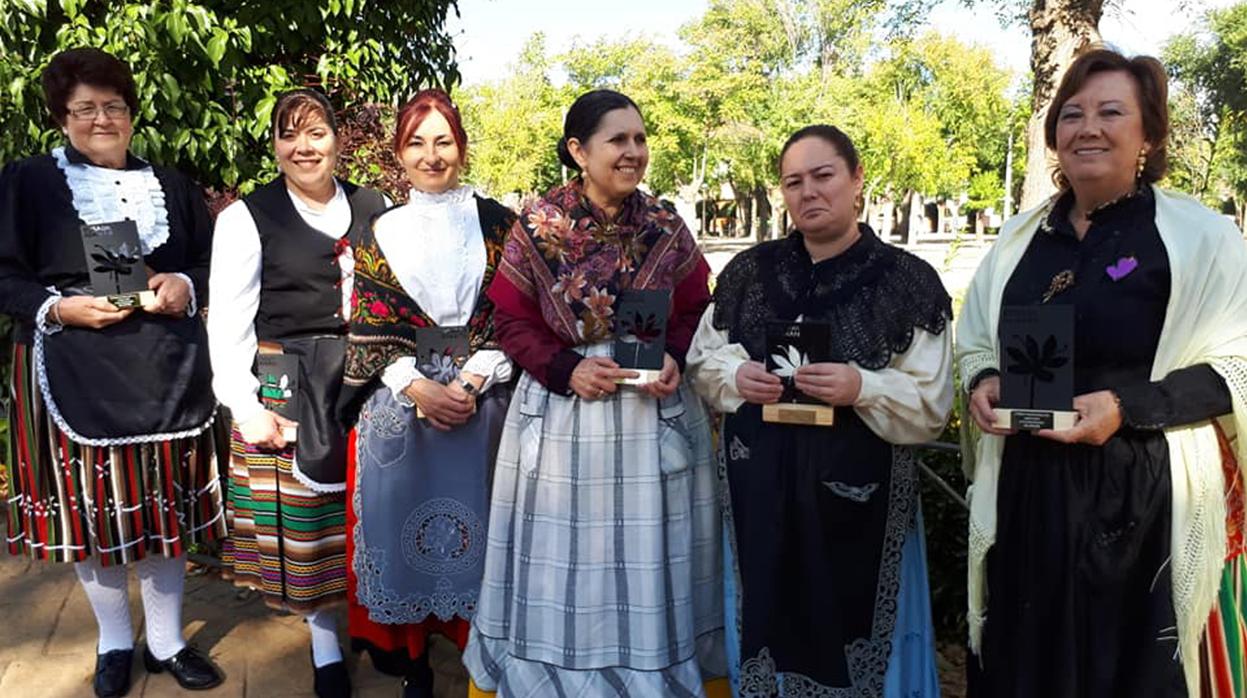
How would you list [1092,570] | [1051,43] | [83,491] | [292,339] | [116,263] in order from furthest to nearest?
[1051,43] < [83,491] < [292,339] < [116,263] < [1092,570]

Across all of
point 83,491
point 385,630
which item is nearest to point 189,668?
point 83,491

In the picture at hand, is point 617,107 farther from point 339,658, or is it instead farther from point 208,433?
point 339,658

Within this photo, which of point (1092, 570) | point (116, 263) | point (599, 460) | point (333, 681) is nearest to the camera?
point (1092, 570)

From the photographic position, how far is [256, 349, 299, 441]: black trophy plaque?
2889 mm

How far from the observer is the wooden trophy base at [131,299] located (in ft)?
9.30

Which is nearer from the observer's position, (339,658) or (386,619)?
(386,619)

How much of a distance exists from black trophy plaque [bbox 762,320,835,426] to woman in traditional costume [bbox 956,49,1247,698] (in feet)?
1.26

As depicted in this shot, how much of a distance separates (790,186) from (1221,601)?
144 cm

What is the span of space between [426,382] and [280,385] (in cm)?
54

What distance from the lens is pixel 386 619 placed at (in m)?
2.84

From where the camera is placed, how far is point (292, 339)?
2.93m

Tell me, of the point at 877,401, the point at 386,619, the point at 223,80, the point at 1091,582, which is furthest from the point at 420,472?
the point at 223,80

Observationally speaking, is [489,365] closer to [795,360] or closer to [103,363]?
[795,360]

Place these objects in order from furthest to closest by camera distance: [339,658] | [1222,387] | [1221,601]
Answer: [339,658]
[1221,601]
[1222,387]
